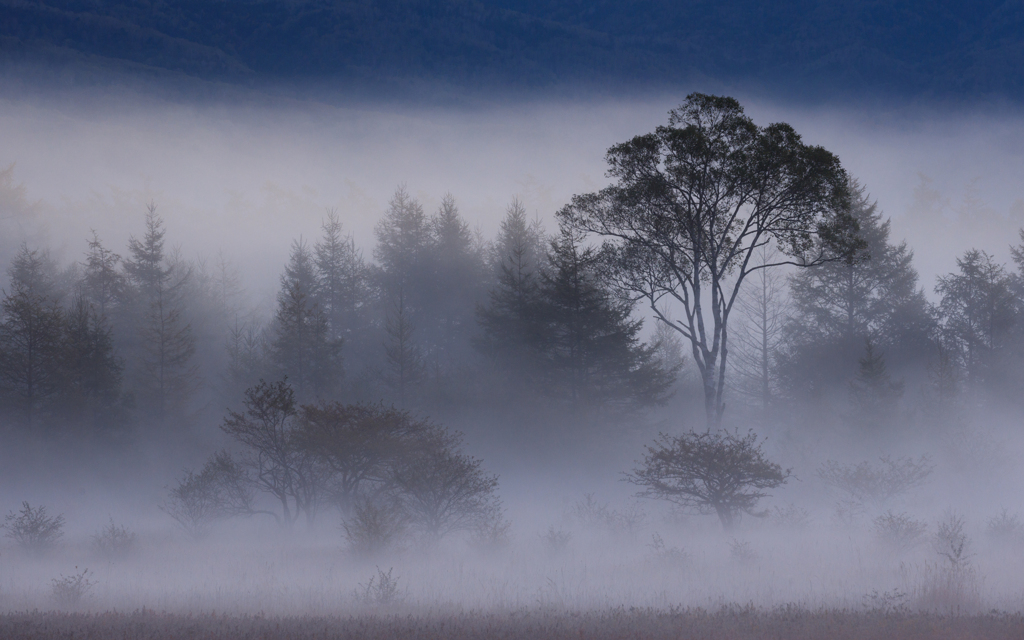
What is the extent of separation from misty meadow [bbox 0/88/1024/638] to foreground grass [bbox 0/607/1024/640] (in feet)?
0.30

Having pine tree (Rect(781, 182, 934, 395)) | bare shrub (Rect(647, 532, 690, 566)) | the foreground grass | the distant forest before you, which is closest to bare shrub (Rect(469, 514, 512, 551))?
bare shrub (Rect(647, 532, 690, 566))

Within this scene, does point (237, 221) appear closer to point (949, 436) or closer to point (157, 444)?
point (157, 444)

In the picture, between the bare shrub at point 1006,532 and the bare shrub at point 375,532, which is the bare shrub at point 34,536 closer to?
the bare shrub at point 375,532

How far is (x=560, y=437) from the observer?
1358 inches

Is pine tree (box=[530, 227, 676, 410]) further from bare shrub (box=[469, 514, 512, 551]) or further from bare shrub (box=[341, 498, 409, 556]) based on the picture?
bare shrub (box=[341, 498, 409, 556])

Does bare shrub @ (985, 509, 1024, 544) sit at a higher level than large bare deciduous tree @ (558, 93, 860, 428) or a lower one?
lower

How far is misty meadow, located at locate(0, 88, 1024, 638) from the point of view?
13398mm

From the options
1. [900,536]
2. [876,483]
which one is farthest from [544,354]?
[900,536]

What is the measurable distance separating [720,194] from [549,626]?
17127mm

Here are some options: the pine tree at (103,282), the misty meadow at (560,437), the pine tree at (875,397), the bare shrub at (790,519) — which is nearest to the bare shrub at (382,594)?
the misty meadow at (560,437)

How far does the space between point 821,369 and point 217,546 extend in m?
31.0

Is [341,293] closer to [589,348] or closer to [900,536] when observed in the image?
[589,348]

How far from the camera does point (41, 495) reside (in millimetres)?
34312

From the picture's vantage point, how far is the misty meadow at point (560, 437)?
13398 mm
